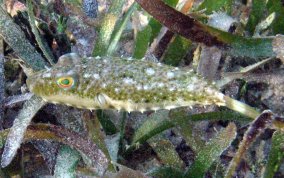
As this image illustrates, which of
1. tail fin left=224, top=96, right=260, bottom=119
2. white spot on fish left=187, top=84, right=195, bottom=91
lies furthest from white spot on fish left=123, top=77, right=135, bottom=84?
tail fin left=224, top=96, right=260, bottom=119

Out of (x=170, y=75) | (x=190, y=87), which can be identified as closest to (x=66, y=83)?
(x=170, y=75)

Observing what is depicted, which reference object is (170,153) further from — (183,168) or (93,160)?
(93,160)

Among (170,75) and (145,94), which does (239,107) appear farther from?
(145,94)

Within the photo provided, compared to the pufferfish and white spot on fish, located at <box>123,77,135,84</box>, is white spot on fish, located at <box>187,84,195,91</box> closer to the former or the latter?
the pufferfish

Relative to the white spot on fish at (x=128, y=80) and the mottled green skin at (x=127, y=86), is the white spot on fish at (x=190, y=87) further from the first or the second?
the white spot on fish at (x=128, y=80)

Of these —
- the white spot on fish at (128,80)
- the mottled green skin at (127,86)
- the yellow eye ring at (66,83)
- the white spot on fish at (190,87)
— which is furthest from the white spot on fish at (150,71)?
the yellow eye ring at (66,83)

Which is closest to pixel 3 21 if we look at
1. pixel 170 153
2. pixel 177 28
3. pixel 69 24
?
pixel 69 24

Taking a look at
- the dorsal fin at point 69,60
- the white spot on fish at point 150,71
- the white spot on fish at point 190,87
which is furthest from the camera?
the dorsal fin at point 69,60
